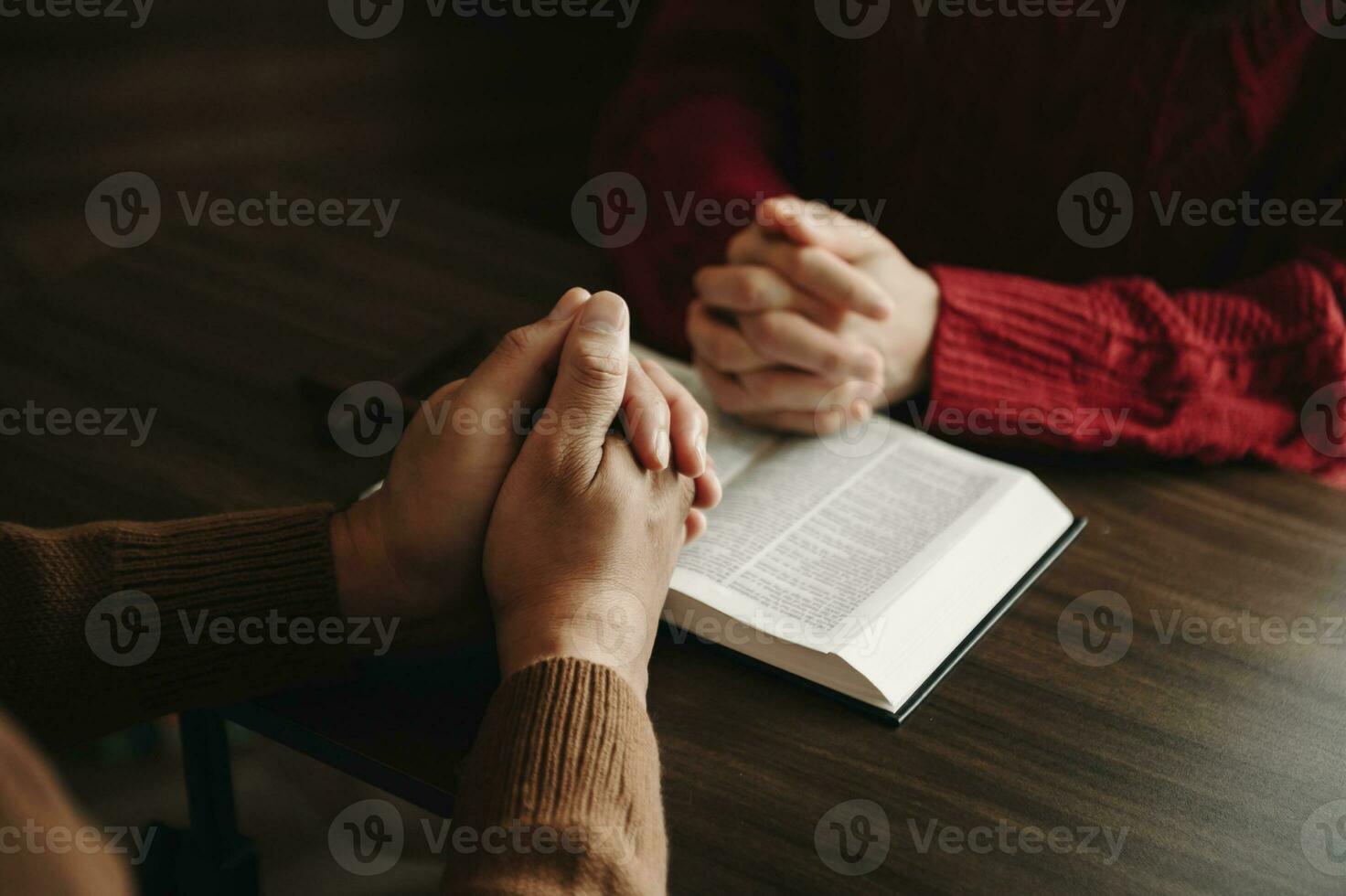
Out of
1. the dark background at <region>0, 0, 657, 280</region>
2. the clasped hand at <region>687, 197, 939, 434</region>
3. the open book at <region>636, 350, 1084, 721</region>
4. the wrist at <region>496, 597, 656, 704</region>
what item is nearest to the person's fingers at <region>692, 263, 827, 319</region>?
the clasped hand at <region>687, 197, 939, 434</region>

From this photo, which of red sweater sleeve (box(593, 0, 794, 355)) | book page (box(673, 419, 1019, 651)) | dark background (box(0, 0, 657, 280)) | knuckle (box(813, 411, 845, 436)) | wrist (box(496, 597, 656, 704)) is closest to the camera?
wrist (box(496, 597, 656, 704))

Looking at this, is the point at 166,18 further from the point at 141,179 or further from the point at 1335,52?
the point at 1335,52

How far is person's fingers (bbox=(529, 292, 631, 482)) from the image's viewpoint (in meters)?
0.76

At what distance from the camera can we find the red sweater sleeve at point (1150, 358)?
3.28 ft

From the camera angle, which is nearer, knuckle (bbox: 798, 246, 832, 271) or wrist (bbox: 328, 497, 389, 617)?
wrist (bbox: 328, 497, 389, 617)

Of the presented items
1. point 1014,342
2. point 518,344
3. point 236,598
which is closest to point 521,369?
point 518,344

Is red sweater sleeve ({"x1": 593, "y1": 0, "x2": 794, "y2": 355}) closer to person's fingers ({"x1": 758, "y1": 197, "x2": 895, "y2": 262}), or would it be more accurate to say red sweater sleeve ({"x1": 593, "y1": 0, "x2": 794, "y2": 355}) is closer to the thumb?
person's fingers ({"x1": 758, "y1": 197, "x2": 895, "y2": 262})

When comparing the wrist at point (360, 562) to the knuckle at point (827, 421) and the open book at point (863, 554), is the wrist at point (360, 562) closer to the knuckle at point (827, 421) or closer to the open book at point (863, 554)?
the open book at point (863, 554)

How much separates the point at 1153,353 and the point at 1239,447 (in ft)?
0.35

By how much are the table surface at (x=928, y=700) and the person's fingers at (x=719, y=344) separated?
0.20m

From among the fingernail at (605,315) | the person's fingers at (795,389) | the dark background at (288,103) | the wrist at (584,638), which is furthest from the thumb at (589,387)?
the dark background at (288,103)

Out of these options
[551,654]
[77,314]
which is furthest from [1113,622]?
[77,314]

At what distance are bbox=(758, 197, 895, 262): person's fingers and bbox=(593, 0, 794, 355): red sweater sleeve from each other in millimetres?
101

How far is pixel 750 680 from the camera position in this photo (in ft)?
2.47
